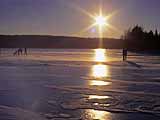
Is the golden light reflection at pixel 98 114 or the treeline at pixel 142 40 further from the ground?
the treeline at pixel 142 40

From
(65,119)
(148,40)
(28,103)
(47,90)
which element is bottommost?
(65,119)

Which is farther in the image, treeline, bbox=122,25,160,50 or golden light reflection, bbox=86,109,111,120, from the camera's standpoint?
treeline, bbox=122,25,160,50

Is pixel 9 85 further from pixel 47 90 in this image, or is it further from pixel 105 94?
pixel 105 94

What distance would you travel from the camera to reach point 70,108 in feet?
31.7

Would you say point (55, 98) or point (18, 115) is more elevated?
point (55, 98)

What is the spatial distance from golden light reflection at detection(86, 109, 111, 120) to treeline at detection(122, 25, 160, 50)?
299 ft

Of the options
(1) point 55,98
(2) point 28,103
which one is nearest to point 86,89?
(1) point 55,98

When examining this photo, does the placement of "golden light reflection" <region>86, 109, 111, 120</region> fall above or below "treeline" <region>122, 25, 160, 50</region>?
below

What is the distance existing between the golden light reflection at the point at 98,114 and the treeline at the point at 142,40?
91064mm

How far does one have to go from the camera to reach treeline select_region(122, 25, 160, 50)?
336 ft

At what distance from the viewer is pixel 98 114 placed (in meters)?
8.88

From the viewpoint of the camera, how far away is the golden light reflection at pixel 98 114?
27.8 ft

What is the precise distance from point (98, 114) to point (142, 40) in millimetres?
98045

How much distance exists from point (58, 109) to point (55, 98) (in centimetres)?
179
